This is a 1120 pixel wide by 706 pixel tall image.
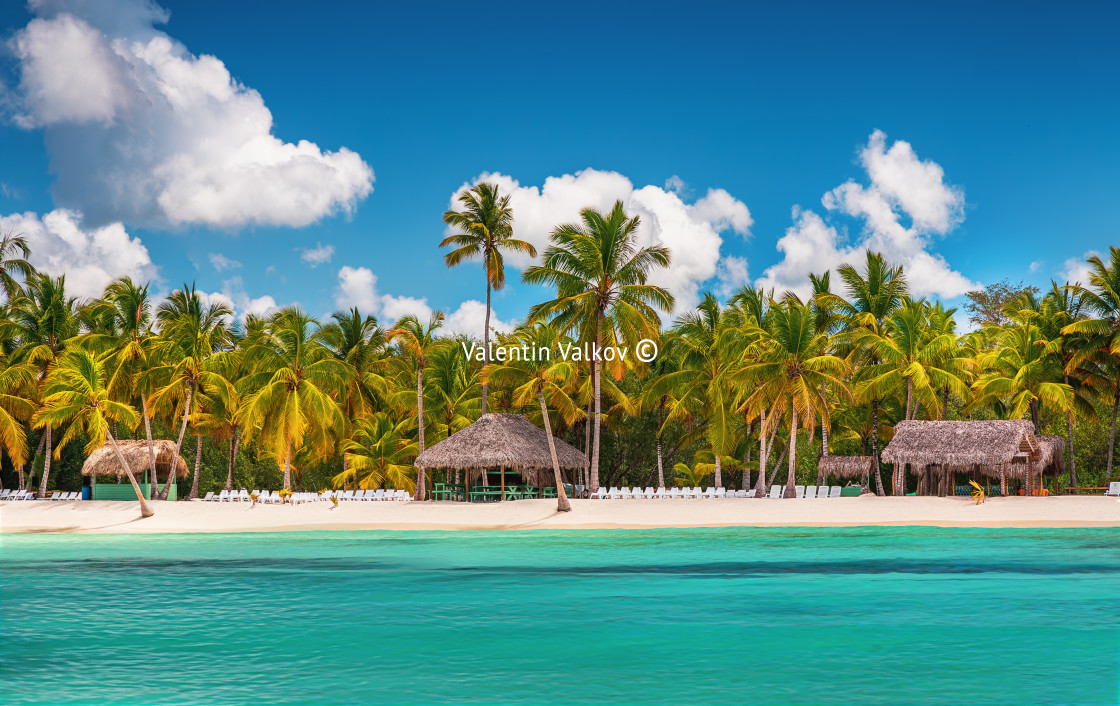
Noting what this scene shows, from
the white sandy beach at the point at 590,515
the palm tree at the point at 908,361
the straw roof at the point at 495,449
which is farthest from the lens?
the straw roof at the point at 495,449

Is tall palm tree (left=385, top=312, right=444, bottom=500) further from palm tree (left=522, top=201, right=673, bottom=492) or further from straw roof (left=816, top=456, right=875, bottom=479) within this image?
straw roof (left=816, top=456, right=875, bottom=479)

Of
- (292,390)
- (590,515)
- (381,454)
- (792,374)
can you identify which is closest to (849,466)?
(792,374)

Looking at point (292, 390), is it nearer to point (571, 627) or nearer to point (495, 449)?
point (495, 449)

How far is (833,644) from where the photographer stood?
10.7 m

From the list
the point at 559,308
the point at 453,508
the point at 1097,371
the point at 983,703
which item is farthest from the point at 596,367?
the point at 983,703

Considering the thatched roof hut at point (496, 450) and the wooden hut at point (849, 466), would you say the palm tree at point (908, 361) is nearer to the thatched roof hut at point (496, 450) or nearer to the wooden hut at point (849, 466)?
the wooden hut at point (849, 466)

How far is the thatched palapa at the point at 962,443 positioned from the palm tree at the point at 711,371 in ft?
17.7

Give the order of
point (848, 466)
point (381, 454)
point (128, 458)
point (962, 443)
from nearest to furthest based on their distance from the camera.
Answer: point (962, 443) < point (848, 466) < point (128, 458) < point (381, 454)

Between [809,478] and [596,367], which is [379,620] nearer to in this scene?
[596,367]

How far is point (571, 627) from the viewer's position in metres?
11.8

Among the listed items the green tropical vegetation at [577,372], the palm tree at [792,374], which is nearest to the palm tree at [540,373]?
the green tropical vegetation at [577,372]

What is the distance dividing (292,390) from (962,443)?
2150 cm

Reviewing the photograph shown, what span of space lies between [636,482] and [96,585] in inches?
1125

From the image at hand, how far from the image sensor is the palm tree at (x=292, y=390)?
106ft
